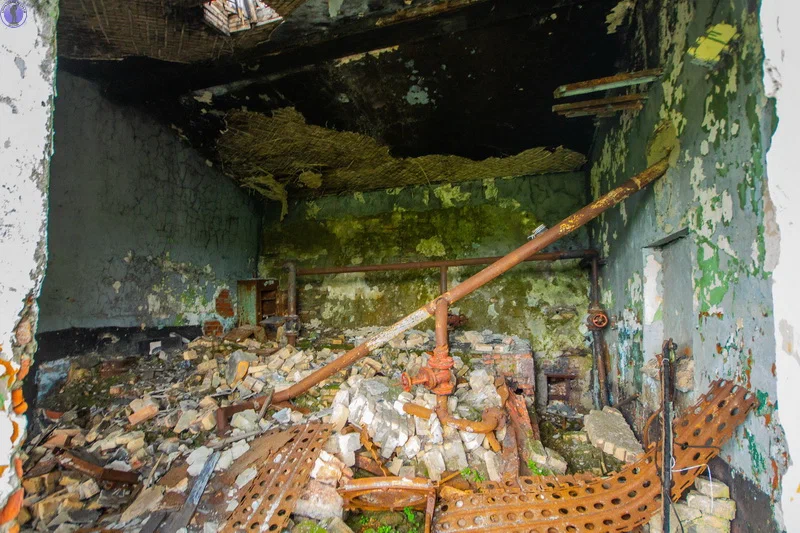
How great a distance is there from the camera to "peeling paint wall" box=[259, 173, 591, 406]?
15.3 ft

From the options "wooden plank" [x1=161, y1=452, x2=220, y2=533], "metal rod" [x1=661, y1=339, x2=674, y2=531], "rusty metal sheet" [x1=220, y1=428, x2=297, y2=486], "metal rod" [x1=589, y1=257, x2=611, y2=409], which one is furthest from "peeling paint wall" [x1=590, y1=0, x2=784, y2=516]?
"wooden plank" [x1=161, y1=452, x2=220, y2=533]

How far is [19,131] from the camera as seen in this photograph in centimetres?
102

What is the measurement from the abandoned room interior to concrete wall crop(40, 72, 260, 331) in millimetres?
30

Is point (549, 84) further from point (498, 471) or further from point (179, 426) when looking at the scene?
point (179, 426)

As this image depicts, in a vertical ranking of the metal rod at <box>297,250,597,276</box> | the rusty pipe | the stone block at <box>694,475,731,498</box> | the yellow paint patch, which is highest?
the yellow paint patch

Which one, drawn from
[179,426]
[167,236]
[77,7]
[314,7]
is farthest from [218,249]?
Result: [314,7]

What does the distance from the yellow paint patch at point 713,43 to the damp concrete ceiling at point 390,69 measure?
124 cm

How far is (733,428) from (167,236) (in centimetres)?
508

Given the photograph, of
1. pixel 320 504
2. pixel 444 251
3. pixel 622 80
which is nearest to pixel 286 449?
pixel 320 504

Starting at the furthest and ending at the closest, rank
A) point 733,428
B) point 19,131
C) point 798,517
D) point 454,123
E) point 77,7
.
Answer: point 454,123, point 77,7, point 733,428, point 798,517, point 19,131

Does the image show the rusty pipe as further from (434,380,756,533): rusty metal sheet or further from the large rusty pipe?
the large rusty pipe

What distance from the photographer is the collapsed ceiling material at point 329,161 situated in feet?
13.3

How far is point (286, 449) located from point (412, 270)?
3.27 m

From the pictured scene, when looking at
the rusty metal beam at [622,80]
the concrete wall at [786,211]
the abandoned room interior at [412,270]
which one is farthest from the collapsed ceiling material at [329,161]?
the concrete wall at [786,211]
